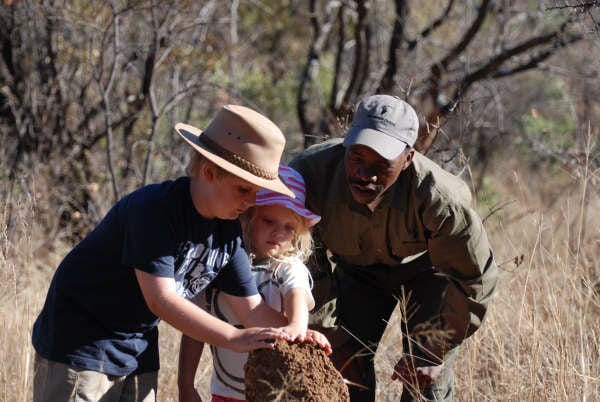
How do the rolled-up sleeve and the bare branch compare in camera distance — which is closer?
the rolled-up sleeve

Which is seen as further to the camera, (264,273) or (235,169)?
(264,273)

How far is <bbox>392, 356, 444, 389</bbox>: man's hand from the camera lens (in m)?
3.40

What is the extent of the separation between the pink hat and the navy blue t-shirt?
292mm

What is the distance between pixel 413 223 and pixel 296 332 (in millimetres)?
979

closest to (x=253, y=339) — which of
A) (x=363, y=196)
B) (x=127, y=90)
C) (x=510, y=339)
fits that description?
(x=363, y=196)

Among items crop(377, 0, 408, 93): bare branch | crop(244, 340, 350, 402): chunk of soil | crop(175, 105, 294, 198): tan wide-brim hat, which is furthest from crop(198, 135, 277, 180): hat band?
crop(377, 0, 408, 93): bare branch

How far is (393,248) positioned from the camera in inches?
139

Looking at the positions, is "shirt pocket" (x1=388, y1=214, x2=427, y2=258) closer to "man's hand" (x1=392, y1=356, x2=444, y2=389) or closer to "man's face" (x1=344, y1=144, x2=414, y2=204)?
"man's face" (x1=344, y1=144, x2=414, y2=204)

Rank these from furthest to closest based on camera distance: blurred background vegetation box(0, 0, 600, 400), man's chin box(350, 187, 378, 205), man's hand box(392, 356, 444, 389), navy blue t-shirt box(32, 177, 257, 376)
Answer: blurred background vegetation box(0, 0, 600, 400) < man's hand box(392, 356, 444, 389) < man's chin box(350, 187, 378, 205) < navy blue t-shirt box(32, 177, 257, 376)

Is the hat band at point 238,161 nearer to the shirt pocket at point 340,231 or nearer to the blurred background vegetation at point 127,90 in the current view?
the shirt pocket at point 340,231

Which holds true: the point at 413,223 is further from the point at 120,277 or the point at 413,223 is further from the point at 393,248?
the point at 120,277

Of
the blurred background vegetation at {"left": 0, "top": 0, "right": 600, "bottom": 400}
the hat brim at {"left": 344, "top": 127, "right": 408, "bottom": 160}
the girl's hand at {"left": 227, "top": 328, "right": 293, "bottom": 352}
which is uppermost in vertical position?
the hat brim at {"left": 344, "top": 127, "right": 408, "bottom": 160}

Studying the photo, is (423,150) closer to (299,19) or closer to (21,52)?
(21,52)

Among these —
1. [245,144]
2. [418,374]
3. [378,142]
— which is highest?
[245,144]
